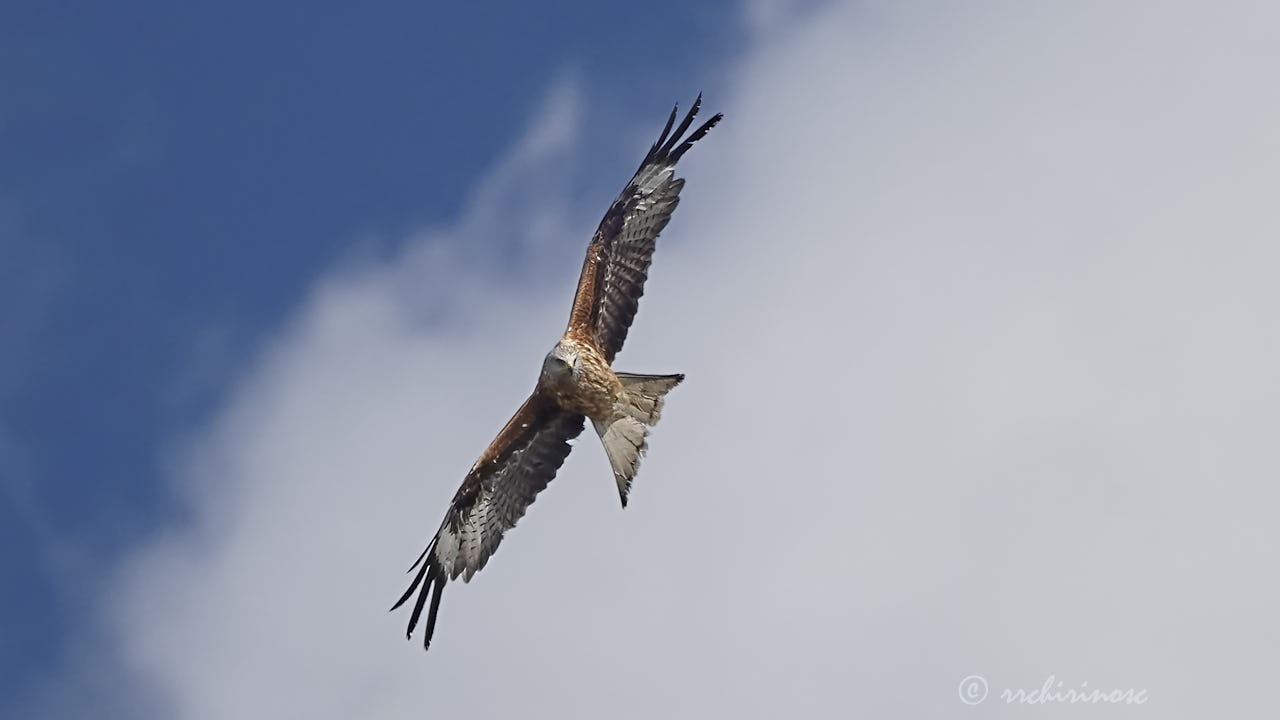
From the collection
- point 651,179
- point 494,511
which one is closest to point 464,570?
point 494,511

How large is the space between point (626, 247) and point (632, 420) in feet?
4.17

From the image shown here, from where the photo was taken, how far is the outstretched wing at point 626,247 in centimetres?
842

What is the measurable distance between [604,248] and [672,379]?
1.07 m

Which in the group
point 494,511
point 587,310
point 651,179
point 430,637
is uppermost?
point 651,179

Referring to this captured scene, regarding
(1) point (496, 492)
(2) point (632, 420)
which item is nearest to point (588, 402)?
(2) point (632, 420)

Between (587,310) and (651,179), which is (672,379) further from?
(651,179)

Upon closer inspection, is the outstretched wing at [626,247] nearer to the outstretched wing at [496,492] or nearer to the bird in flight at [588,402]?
the bird in flight at [588,402]

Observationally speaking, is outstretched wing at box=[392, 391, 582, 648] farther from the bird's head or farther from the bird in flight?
the bird's head

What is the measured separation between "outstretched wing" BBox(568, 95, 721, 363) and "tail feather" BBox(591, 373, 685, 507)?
34cm

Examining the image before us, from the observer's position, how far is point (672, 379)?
8188mm

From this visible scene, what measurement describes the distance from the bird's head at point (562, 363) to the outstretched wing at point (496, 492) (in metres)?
0.42

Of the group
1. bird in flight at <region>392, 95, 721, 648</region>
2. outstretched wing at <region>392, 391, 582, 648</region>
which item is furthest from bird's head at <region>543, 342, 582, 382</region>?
outstretched wing at <region>392, 391, 582, 648</region>

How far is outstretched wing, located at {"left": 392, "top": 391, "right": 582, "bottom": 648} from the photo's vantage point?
27.5 feet

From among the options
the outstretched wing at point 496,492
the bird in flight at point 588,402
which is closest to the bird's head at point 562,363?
the bird in flight at point 588,402
